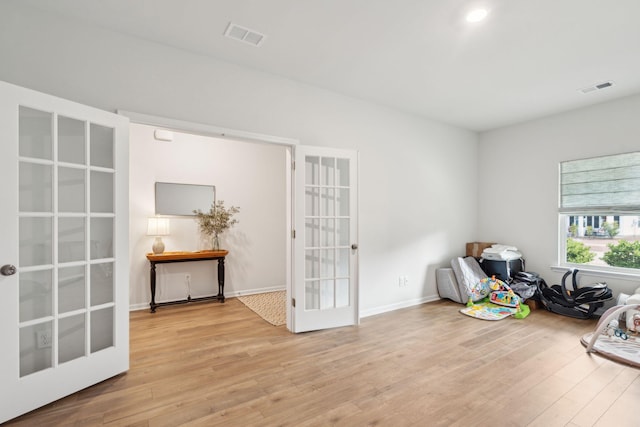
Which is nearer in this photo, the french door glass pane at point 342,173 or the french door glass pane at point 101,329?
the french door glass pane at point 101,329

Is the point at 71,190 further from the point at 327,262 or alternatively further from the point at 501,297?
the point at 501,297

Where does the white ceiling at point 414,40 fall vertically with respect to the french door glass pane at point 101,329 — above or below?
above

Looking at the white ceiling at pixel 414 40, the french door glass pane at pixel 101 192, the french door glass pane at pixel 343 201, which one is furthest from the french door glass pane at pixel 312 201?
the french door glass pane at pixel 101 192

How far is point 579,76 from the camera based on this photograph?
3.24m

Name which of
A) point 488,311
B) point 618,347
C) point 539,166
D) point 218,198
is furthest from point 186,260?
point 539,166

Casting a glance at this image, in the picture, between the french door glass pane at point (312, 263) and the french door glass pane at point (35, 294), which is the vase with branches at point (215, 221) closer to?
the french door glass pane at point (312, 263)

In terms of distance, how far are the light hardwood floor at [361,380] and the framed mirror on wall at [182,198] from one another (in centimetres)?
175

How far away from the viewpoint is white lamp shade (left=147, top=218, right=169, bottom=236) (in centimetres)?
437

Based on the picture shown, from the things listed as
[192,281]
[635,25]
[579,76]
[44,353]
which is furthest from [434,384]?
[192,281]

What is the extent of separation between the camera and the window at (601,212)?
3.77 meters

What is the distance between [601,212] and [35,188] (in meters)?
5.90

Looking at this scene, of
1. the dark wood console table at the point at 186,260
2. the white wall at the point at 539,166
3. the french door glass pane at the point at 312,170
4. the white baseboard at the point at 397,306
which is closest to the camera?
the french door glass pane at the point at 312,170

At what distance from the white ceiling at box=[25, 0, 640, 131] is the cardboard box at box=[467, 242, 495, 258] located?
2279 mm

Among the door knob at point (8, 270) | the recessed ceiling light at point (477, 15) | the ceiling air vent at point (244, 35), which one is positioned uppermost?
the ceiling air vent at point (244, 35)
